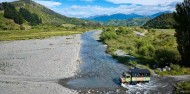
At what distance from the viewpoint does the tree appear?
61.2 metres

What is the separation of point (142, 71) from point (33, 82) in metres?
19.4

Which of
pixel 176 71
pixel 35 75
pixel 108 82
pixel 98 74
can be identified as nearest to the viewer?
pixel 108 82

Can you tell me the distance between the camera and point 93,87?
48781mm

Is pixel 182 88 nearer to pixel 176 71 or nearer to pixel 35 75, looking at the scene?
pixel 176 71

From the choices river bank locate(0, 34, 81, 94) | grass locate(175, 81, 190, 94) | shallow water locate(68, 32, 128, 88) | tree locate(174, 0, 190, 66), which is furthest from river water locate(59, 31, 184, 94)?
tree locate(174, 0, 190, 66)

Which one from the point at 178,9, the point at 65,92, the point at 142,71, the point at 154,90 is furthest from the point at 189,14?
the point at 65,92

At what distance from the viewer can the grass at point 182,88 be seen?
144 ft

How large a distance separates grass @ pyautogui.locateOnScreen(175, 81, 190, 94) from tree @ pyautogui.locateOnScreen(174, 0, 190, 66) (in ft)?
41.9

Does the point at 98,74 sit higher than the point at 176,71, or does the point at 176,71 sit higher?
the point at 176,71

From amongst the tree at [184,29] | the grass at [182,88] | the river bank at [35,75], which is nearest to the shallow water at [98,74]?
the river bank at [35,75]

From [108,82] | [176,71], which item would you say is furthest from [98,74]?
[176,71]

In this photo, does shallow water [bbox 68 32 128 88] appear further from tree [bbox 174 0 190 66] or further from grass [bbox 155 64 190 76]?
tree [bbox 174 0 190 66]

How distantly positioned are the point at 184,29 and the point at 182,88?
779 inches

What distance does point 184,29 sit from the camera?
6222 cm
